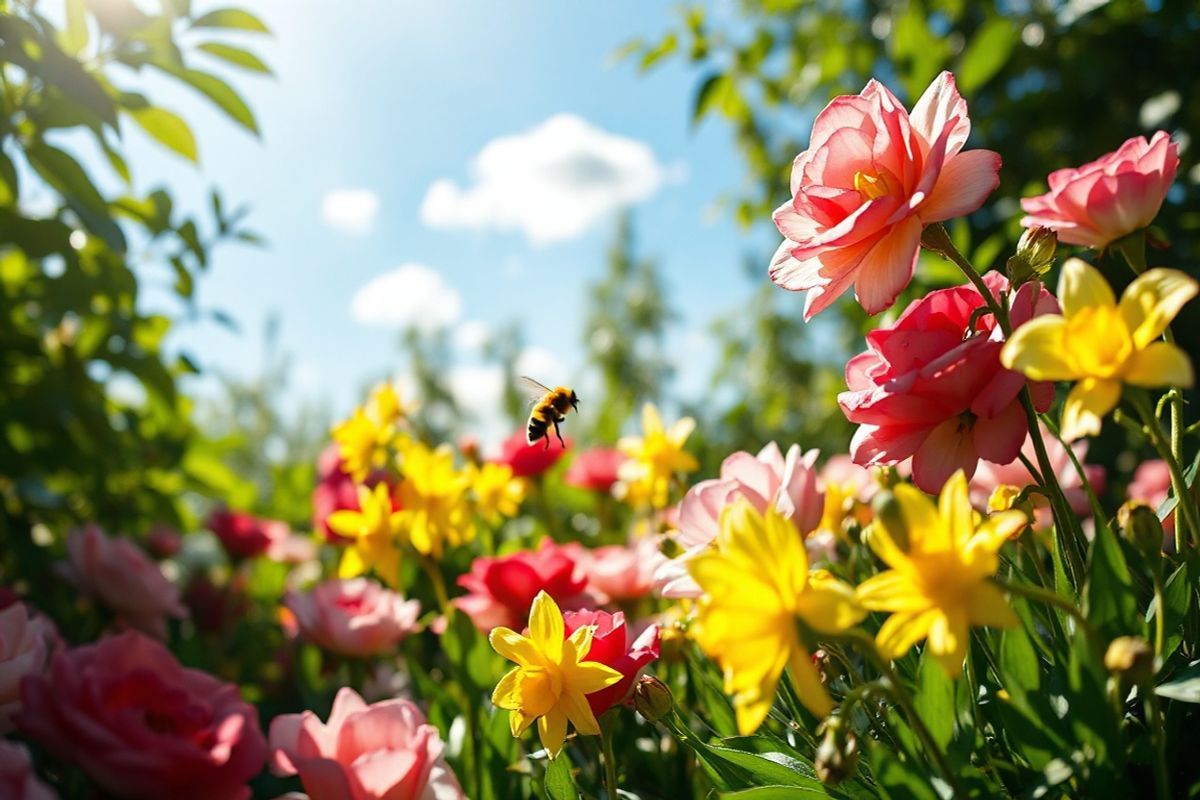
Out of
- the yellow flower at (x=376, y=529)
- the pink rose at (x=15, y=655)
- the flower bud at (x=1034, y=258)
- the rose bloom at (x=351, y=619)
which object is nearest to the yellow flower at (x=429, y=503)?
the yellow flower at (x=376, y=529)

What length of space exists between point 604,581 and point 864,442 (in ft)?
1.65

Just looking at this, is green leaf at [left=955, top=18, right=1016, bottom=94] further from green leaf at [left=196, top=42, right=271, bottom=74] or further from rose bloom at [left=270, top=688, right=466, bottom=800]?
rose bloom at [left=270, top=688, right=466, bottom=800]

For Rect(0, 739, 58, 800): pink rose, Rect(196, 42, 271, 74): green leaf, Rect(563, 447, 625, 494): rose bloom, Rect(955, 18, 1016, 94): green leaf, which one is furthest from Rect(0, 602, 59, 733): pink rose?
Rect(955, 18, 1016, 94): green leaf

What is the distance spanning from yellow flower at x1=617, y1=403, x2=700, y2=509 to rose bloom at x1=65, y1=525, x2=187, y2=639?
63 cm

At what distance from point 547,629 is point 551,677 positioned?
0.09 feet

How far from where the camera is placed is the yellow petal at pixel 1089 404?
0.33m

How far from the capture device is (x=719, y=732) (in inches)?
22.8

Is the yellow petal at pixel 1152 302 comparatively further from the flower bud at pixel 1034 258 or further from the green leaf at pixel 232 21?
the green leaf at pixel 232 21

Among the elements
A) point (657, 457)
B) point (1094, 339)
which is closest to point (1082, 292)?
point (1094, 339)

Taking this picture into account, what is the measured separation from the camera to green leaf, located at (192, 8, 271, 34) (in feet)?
3.22

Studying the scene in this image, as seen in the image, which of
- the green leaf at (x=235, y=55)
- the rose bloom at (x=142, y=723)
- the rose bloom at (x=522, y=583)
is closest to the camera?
the rose bloom at (x=142, y=723)

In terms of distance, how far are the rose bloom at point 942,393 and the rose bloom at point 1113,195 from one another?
0.07 meters

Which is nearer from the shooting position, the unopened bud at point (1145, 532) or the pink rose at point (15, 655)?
the unopened bud at point (1145, 532)

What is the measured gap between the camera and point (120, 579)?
1032 millimetres
